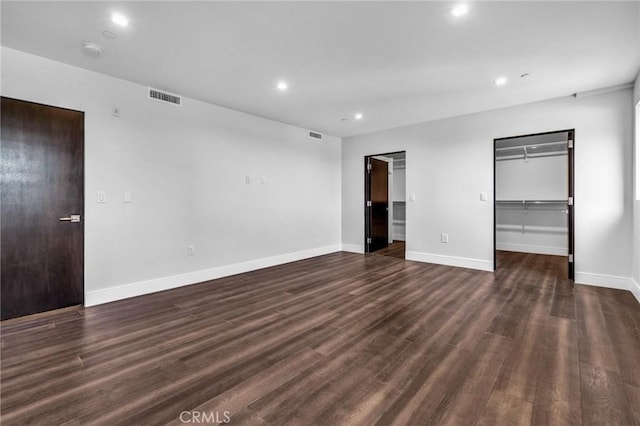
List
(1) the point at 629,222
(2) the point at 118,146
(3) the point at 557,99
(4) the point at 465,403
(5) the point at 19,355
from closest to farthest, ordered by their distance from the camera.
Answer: (4) the point at 465,403 < (5) the point at 19,355 < (2) the point at 118,146 < (1) the point at 629,222 < (3) the point at 557,99

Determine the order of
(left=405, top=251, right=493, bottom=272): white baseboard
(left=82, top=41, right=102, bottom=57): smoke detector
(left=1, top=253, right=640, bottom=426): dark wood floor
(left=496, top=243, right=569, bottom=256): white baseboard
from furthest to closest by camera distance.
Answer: (left=496, top=243, right=569, bottom=256): white baseboard → (left=405, top=251, right=493, bottom=272): white baseboard → (left=82, top=41, right=102, bottom=57): smoke detector → (left=1, top=253, right=640, bottom=426): dark wood floor

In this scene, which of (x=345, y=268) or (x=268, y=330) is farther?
(x=345, y=268)

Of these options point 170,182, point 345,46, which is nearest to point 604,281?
point 345,46

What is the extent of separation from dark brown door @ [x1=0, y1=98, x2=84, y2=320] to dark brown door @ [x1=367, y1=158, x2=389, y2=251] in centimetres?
496

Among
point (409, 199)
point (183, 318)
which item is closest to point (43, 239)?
point (183, 318)

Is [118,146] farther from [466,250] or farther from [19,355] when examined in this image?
[466,250]

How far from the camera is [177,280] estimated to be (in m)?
3.92

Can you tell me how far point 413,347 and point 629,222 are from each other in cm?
369

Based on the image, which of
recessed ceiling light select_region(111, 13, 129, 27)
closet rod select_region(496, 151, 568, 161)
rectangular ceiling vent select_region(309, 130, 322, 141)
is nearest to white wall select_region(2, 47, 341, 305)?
rectangular ceiling vent select_region(309, 130, 322, 141)

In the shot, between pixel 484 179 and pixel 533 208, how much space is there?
268 centimetres

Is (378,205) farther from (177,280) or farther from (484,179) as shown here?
(177,280)

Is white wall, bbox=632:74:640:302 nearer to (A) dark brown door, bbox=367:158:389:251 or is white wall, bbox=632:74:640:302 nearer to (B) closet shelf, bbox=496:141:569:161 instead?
(B) closet shelf, bbox=496:141:569:161

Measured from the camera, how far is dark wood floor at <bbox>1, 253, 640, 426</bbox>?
1556 millimetres

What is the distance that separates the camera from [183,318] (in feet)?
9.28
